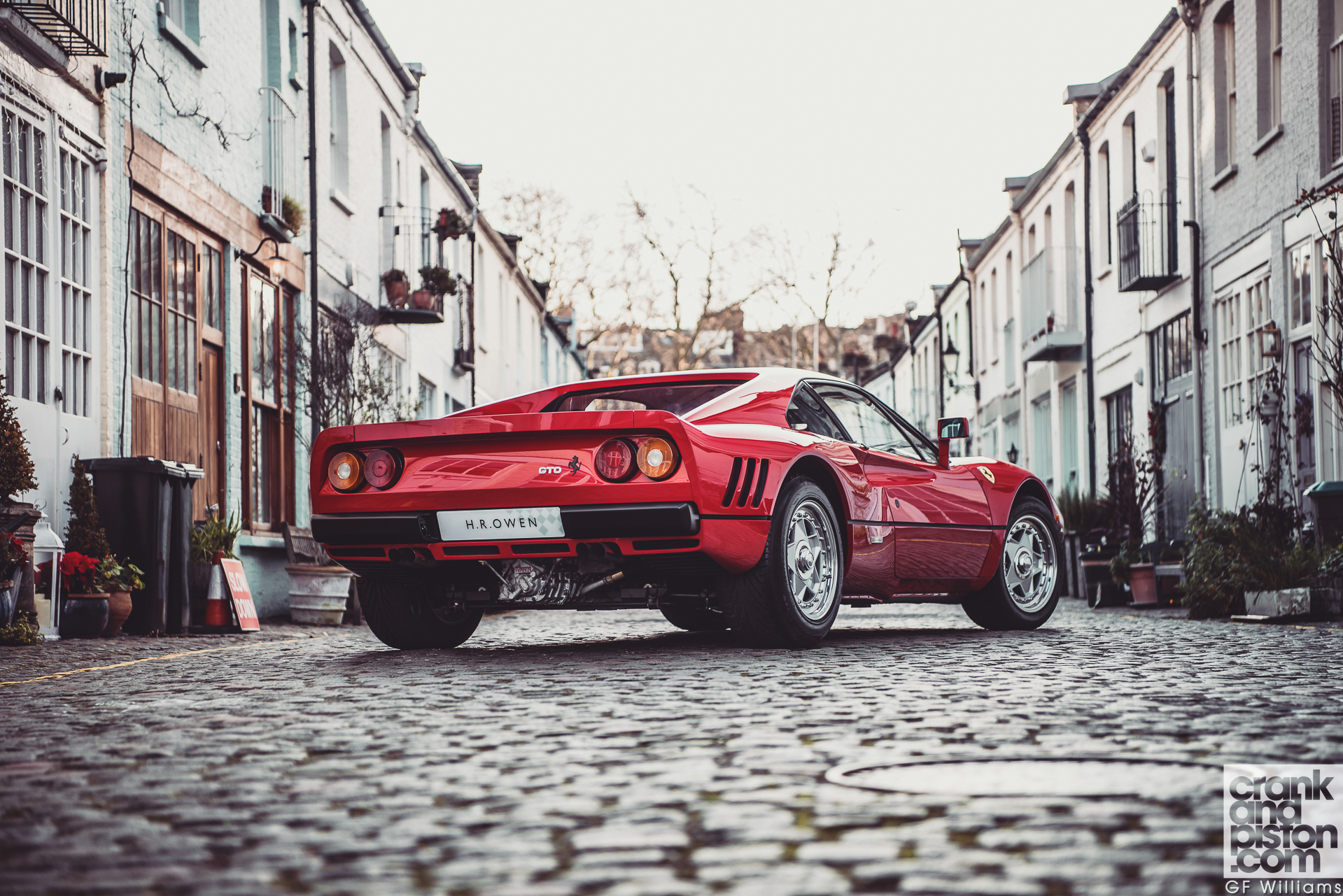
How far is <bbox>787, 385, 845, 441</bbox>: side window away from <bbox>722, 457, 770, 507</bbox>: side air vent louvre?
77cm

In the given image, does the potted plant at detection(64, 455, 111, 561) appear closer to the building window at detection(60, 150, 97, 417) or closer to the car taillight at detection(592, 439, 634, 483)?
the building window at detection(60, 150, 97, 417)

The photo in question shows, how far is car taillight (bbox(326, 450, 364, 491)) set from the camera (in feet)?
24.2

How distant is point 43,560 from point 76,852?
7.62m

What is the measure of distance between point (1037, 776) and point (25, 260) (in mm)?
8847

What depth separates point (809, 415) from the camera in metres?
8.05

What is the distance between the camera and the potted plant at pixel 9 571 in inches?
362

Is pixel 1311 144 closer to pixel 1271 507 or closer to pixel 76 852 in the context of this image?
pixel 1271 507

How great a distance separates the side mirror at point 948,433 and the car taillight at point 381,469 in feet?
9.69

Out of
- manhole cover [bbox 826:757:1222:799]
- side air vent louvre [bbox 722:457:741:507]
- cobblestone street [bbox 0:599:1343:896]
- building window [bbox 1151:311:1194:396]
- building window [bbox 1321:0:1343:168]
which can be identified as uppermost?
building window [bbox 1321:0:1343:168]

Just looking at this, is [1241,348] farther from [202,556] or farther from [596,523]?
[596,523]

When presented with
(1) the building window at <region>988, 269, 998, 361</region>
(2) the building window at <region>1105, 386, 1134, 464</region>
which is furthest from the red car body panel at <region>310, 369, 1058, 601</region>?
(1) the building window at <region>988, 269, 998, 361</region>

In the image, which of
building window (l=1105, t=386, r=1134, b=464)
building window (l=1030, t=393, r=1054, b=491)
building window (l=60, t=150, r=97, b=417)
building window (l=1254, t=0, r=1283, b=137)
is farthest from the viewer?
building window (l=1030, t=393, r=1054, b=491)

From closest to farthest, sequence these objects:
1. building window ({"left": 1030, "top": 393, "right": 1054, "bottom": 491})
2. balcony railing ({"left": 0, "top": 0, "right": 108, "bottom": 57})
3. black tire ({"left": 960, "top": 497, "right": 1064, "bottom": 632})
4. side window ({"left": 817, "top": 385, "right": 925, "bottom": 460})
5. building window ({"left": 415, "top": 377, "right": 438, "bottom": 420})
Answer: side window ({"left": 817, "top": 385, "right": 925, "bottom": 460}) < black tire ({"left": 960, "top": 497, "right": 1064, "bottom": 632}) < balcony railing ({"left": 0, "top": 0, "right": 108, "bottom": 57}) < building window ({"left": 415, "top": 377, "right": 438, "bottom": 420}) < building window ({"left": 1030, "top": 393, "right": 1054, "bottom": 491})

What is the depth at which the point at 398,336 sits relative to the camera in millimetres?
22344
